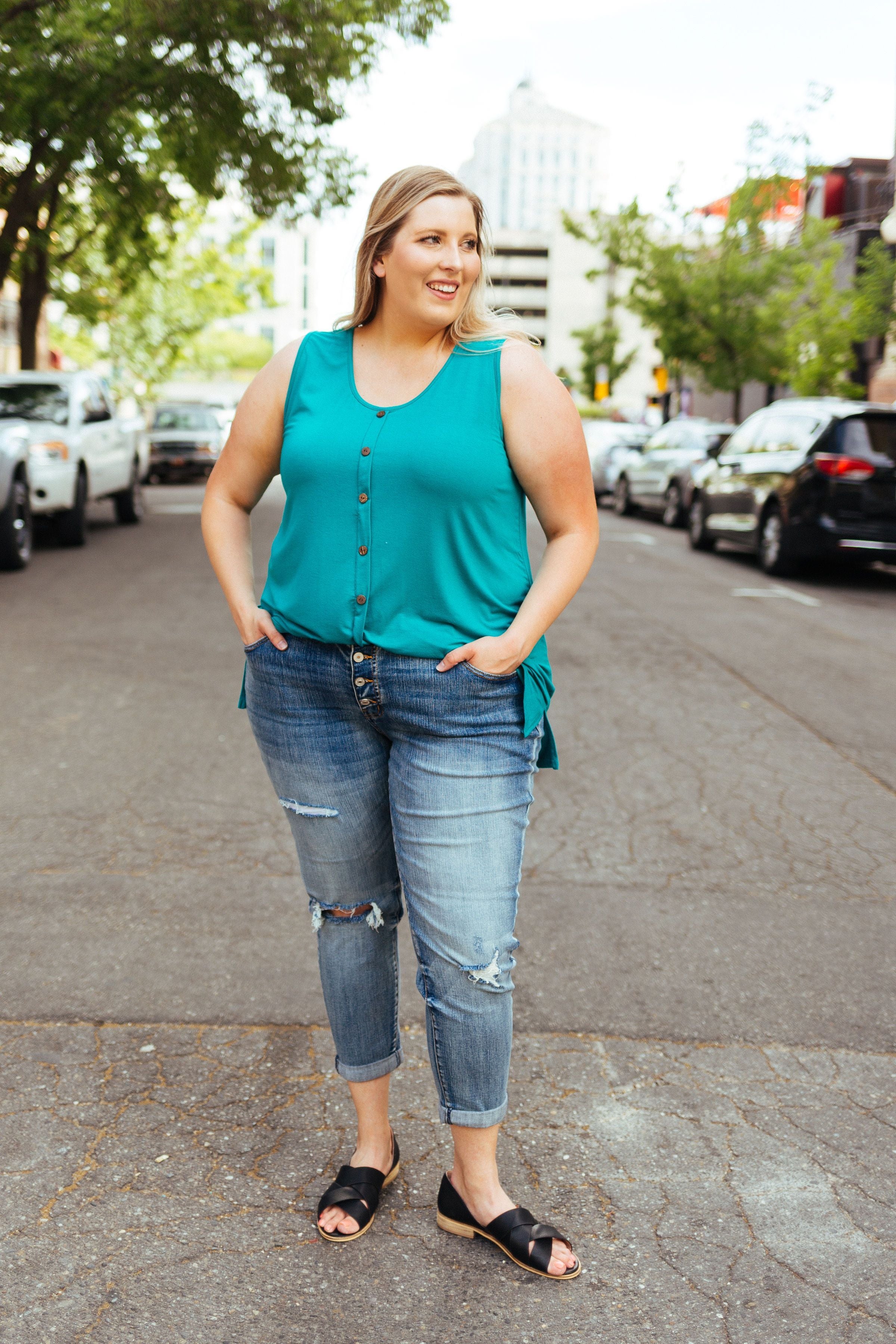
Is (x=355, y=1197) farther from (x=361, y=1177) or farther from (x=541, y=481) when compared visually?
(x=541, y=481)

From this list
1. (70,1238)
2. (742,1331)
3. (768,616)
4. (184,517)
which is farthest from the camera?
(184,517)

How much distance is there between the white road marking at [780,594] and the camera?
11.4 meters

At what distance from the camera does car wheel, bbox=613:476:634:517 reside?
20.5 meters

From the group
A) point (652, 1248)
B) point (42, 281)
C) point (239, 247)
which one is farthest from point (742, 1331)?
point (239, 247)

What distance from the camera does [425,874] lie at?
93.8 inches

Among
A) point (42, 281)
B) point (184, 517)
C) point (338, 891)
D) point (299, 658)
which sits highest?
point (42, 281)

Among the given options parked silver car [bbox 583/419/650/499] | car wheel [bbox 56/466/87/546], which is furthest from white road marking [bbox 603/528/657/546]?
car wheel [bbox 56/466/87/546]

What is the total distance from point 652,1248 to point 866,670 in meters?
6.32

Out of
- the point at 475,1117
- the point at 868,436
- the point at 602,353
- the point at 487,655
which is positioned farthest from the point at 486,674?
the point at 602,353

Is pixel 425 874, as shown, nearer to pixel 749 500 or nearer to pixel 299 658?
pixel 299 658

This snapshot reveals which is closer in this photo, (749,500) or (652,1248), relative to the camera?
(652,1248)

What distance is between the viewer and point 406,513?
7.49ft

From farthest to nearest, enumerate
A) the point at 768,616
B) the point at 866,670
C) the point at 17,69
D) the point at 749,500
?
1. the point at 17,69
2. the point at 749,500
3. the point at 768,616
4. the point at 866,670

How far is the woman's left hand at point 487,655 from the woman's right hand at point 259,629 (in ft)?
1.04
